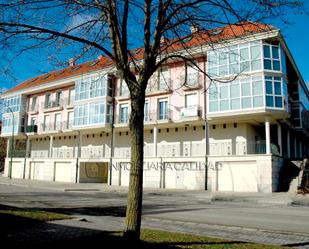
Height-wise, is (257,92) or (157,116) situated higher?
(257,92)

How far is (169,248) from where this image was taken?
5883 millimetres

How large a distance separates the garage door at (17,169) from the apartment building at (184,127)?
0.14m

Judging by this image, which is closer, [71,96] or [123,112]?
[123,112]

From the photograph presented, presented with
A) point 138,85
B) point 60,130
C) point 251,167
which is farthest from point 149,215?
point 60,130

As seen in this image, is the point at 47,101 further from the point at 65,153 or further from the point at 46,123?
the point at 65,153

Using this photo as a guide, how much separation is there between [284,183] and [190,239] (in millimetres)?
22230

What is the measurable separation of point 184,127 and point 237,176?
8.15 metres

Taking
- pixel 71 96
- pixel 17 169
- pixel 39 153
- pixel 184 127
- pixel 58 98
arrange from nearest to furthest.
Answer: pixel 184 127
pixel 71 96
pixel 58 98
pixel 39 153
pixel 17 169

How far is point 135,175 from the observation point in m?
5.77

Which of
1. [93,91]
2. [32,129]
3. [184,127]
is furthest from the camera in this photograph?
[32,129]

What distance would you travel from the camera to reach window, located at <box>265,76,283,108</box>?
87.4 feet

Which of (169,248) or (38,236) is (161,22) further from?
(38,236)

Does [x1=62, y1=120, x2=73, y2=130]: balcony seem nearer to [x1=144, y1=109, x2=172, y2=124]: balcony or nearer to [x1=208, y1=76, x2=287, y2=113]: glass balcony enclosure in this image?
[x1=144, y1=109, x2=172, y2=124]: balcony

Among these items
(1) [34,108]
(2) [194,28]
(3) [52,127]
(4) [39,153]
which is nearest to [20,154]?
(4) [39,153]
